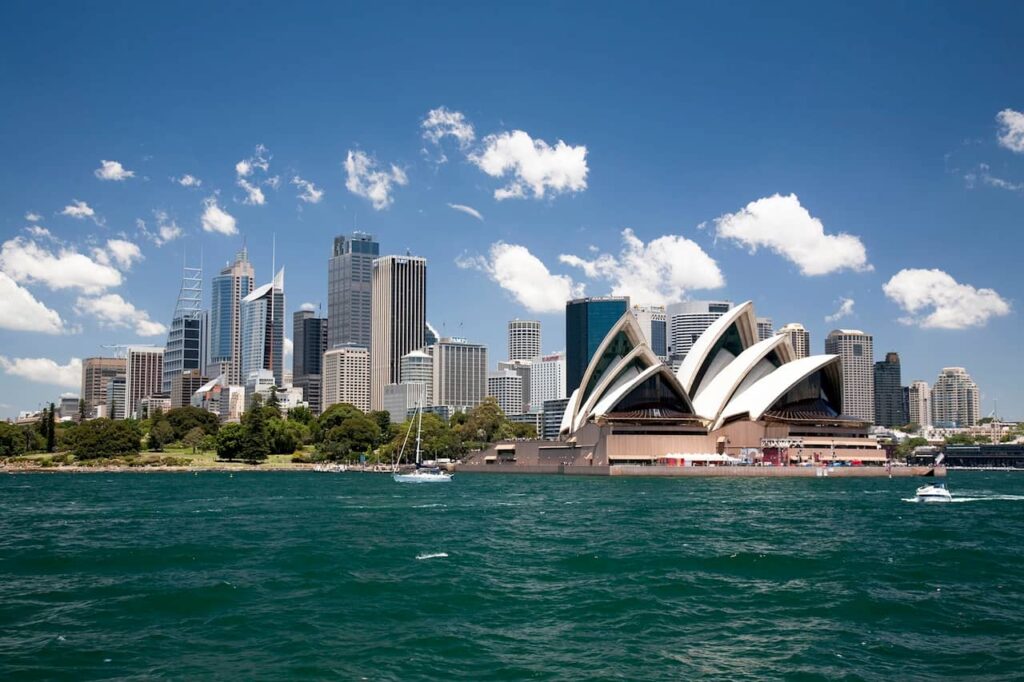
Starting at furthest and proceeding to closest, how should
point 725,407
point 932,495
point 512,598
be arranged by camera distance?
1. point 725,407
2. point 932,495
3. point 512,598

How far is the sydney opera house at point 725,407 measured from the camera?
117000 mm

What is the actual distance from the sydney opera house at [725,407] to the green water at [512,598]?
69.5m

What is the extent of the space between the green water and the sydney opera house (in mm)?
69470

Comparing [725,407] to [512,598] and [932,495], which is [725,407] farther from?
[512,598]

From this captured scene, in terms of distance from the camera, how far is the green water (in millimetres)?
19375

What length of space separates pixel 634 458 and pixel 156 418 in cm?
9971

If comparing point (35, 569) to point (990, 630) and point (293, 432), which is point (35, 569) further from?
point (293, 432)

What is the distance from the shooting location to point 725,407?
12006cm

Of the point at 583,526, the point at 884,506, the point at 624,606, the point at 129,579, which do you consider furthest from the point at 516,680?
the point at 884,506

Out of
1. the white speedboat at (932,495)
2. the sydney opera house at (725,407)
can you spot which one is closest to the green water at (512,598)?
the white speedboat at (932,495)

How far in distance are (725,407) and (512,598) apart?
321 feet

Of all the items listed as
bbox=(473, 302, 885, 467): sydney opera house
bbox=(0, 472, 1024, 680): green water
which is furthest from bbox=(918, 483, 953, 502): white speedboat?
bbox=(473, 302, 885, 467): sydney opera house

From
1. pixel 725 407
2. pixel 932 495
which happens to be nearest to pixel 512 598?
pixel 932 495

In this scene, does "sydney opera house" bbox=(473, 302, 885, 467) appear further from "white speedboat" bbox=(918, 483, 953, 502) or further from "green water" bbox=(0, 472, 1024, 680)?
"green water" bbox=(0, 472, 1024, 680)
